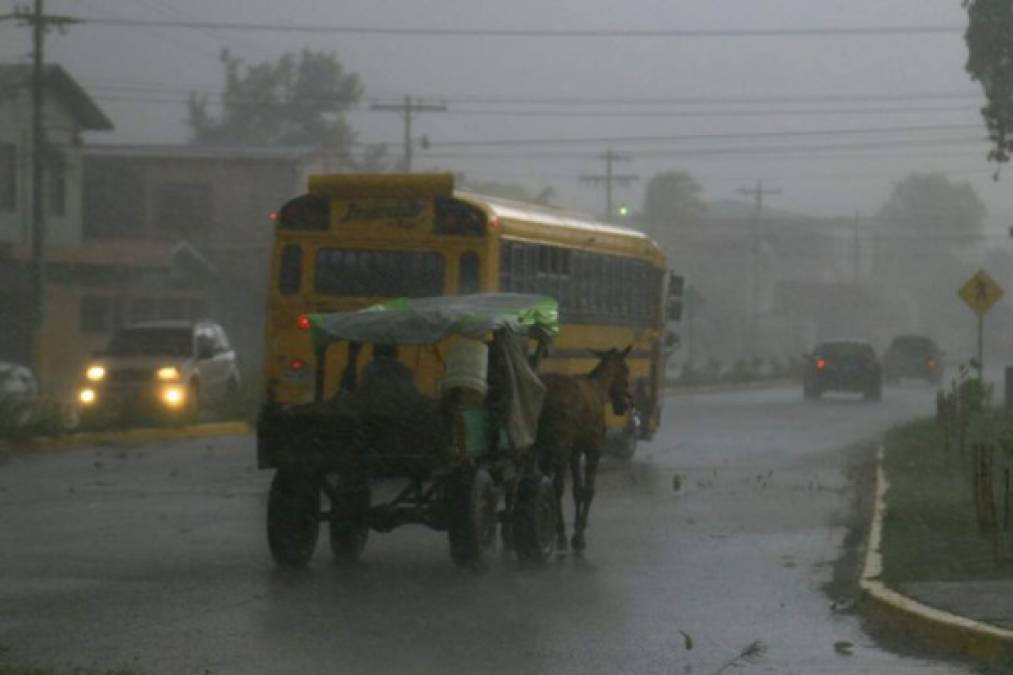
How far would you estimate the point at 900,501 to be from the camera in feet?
62.6

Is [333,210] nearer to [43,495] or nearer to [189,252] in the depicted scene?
[43,495]

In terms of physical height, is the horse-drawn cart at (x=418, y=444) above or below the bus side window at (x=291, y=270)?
below

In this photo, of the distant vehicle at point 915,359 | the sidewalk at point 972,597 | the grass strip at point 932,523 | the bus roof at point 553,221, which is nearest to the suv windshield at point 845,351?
the distant vehicle at point 915,359

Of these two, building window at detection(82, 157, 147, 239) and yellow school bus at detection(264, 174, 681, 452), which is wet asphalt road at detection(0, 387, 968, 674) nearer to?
yellow school bus at detection(264, 174, 681, 452)

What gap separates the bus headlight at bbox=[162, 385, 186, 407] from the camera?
111 ft

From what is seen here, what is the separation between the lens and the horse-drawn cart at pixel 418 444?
44.9 ft

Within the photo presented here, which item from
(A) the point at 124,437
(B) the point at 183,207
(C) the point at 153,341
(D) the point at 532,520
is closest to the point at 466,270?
(D) the point at 532,520

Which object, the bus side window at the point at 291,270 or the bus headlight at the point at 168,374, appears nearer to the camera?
the bus side window at the point at 291,270

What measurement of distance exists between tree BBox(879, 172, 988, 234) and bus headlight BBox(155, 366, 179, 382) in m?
118

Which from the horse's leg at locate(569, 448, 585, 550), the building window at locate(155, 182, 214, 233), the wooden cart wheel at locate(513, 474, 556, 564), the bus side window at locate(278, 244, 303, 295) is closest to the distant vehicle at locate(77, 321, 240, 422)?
the bus side window at locate(278, 244, 303, 295)

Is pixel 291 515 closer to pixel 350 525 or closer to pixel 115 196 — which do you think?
pixel 350 525

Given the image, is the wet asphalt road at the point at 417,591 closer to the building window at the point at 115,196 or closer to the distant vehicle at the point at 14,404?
the distant vehicle at the point at 14,404

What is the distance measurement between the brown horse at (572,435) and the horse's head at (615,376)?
0.84 feet

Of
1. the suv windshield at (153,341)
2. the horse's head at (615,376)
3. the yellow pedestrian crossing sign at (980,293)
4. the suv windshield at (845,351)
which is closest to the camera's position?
the horse's head at (615,376)
